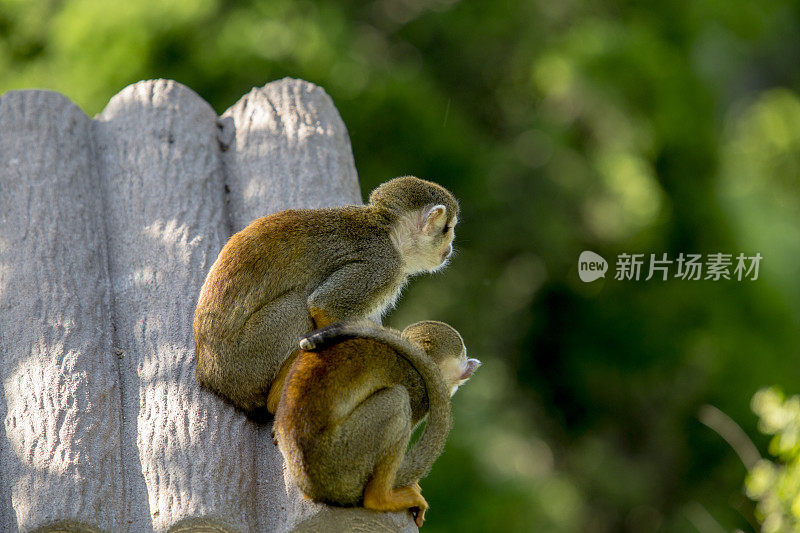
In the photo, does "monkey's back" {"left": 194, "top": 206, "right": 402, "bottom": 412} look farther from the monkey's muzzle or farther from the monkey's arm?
the monkey's muzzle

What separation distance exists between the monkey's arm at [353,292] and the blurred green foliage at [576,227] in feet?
16.6

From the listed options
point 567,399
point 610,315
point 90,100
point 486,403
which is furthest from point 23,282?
point 567,399

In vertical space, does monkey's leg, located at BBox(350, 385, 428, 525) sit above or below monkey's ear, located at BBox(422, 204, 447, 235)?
below

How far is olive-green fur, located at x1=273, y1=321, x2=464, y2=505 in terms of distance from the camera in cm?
330

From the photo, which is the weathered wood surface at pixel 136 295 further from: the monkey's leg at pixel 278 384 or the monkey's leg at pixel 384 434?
the monkey's leg at pixel 278 384

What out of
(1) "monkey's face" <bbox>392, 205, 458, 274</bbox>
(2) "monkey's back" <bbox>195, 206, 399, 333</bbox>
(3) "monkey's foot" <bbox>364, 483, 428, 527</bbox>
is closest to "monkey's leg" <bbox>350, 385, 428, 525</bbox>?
(3) "monkey's foot" <bbox>364, 483, 428, 527</bbox>

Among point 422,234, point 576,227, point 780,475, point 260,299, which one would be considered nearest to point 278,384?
point 260,299

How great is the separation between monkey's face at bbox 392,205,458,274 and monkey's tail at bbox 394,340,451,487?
0.88 meters

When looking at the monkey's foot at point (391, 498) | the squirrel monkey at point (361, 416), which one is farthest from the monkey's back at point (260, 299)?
the monkey's foot at point (391, 498)

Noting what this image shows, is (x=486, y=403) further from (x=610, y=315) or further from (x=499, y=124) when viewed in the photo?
(x=499, y=124)

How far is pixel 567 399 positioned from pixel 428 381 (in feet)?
31.7

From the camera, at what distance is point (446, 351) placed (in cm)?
397

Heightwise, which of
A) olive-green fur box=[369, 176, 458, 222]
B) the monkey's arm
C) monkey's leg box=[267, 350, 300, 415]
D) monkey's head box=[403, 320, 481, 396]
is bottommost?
monkey's leg box=[267, 350, 300, 415]

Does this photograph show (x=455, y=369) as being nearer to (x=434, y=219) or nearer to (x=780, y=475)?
(x=434, y=219)
